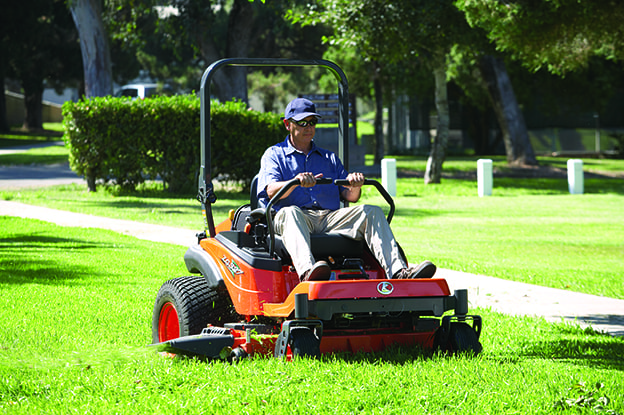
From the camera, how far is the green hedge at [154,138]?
18.1 meters

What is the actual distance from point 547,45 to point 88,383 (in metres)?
11.9

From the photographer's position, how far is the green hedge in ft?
59.3

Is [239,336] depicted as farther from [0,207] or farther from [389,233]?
[0,207]

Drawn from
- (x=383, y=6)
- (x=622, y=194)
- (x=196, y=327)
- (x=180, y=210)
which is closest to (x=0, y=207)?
(x=180, y=210)

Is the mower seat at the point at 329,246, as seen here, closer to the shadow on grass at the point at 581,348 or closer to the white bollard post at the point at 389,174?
the shadow on grass at the point at 581,348

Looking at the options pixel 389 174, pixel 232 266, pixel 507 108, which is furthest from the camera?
pixel 507 108

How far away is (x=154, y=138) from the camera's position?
18.4 meters

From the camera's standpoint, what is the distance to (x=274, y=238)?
5.36 meters

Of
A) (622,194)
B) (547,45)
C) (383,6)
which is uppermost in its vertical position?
(383,6)

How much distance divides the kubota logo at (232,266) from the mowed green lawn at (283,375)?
57cm

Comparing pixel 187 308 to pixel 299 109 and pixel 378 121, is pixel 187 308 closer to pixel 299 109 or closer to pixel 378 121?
pixel 299 109

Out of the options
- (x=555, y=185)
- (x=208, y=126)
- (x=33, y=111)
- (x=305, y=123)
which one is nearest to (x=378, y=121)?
(x=555, y=185)

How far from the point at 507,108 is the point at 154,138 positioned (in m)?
16.4

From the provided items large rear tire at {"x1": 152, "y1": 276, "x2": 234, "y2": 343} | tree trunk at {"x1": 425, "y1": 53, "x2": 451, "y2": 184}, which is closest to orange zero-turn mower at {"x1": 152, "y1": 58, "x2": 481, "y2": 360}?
large rear tire at {"x1": 152, "y1": 276, "x2": 234, "y2": 343}
